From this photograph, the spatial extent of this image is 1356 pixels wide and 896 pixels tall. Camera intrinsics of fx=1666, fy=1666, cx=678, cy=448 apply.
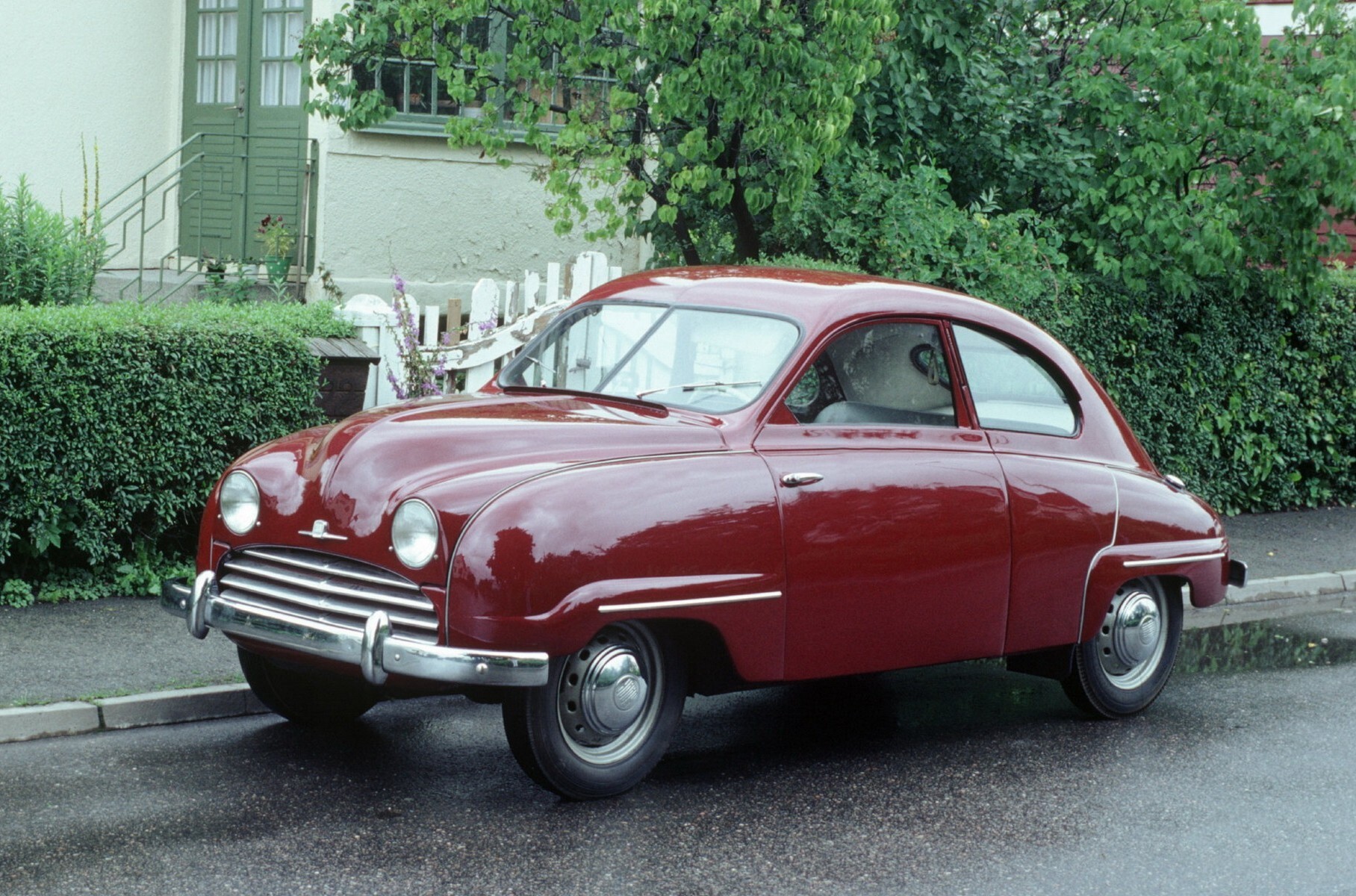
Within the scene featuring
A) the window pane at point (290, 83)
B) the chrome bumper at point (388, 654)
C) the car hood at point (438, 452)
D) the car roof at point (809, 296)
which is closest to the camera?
the chrome bumper at point (388, 654)

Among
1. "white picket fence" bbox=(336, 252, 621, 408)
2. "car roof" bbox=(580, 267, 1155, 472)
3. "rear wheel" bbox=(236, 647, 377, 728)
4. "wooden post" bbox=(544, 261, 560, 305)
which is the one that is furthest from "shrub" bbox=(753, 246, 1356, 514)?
"rear wheel" bbox=(236, 647, 377, 728)

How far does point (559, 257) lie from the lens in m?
14.8

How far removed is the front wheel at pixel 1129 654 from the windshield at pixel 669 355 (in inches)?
76.2

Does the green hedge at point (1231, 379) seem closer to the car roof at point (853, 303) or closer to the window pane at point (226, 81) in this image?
the car roof at point (853, 303)

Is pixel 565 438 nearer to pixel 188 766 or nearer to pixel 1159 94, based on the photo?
pixel 188 766

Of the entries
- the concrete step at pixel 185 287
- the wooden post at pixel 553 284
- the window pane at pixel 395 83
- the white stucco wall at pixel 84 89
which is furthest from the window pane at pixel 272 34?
the wooden post at pixel 553 284

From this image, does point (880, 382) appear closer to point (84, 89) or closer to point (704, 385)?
point (704, 385)

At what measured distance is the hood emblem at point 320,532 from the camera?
207 inches

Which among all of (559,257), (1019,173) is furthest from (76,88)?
(1019,173)

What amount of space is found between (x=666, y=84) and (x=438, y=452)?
5343 mm

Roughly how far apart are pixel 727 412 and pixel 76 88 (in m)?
10.3

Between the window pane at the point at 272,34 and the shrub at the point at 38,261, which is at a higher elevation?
the window pane at the point at 272,34

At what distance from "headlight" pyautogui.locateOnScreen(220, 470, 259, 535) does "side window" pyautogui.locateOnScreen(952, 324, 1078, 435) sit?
2763mm

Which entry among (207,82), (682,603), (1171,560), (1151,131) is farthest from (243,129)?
(682,603)
